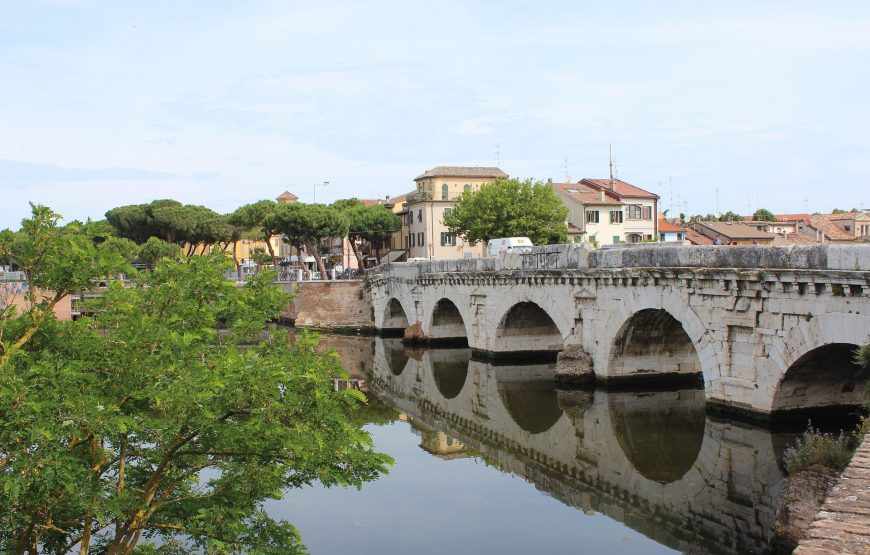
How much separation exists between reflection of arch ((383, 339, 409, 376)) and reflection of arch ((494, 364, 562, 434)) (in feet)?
18.6

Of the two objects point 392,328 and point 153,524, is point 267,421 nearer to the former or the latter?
point 153,524

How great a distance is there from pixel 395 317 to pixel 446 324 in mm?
7948

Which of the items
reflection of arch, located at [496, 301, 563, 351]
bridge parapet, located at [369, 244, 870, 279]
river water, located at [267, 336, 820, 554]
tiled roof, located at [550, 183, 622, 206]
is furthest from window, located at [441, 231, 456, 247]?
river water, located at [267, 336, 820, 554]

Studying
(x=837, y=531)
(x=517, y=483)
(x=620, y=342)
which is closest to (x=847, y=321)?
(x=517, y=483)

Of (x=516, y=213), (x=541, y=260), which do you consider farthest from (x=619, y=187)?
(x=541, y=260)

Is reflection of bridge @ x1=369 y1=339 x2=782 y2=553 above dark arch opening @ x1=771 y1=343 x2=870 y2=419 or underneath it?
underneath

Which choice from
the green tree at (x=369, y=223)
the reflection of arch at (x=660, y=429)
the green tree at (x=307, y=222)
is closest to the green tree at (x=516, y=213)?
the green tree at (x=307, y=222)

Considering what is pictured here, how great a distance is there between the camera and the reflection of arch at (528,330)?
131 ft

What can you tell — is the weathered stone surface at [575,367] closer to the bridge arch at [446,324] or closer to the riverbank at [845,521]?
the bridge arch at [446,324]

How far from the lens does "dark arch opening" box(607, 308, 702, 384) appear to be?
3011cm

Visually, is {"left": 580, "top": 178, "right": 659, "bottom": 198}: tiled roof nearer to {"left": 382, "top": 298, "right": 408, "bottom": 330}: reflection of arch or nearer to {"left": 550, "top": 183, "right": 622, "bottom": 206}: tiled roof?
{"left": 550, "top": 183, "right": 622, "bottom": 206}: tiled roof

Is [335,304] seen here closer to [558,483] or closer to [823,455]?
[558,483]

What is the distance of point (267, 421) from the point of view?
9.74 meters

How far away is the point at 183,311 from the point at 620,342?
21724 millimetres
